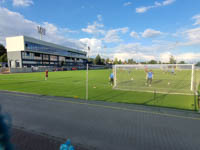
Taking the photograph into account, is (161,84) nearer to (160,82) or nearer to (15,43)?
(160,82)

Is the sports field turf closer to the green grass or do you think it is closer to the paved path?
the paved path

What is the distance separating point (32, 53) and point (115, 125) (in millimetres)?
57009

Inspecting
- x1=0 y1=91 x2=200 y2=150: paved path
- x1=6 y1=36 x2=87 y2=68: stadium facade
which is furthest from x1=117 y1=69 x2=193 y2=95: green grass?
x1=6 y1=36 x2=87 y2=68: stadium facade

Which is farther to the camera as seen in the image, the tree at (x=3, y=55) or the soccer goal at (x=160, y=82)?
the tree at (x=3, y=55)

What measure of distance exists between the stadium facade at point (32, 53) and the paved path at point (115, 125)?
161 ft

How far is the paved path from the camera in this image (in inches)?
148

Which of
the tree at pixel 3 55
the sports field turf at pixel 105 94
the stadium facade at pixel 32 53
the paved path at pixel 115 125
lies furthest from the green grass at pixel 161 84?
the tree at pixel 3 55

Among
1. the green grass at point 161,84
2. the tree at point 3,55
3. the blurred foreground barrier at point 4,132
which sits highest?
the tree at point 3,55

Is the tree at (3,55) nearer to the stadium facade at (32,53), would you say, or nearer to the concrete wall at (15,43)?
the stadium facade at (32,53)

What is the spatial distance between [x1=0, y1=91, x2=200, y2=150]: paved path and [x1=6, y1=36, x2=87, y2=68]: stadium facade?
49.1 meters

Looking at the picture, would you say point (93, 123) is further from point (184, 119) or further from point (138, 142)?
point (184, 119)

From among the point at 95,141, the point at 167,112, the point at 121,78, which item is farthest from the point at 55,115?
the point at 121,78

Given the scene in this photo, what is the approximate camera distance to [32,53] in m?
50.9

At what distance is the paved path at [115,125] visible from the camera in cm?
375
